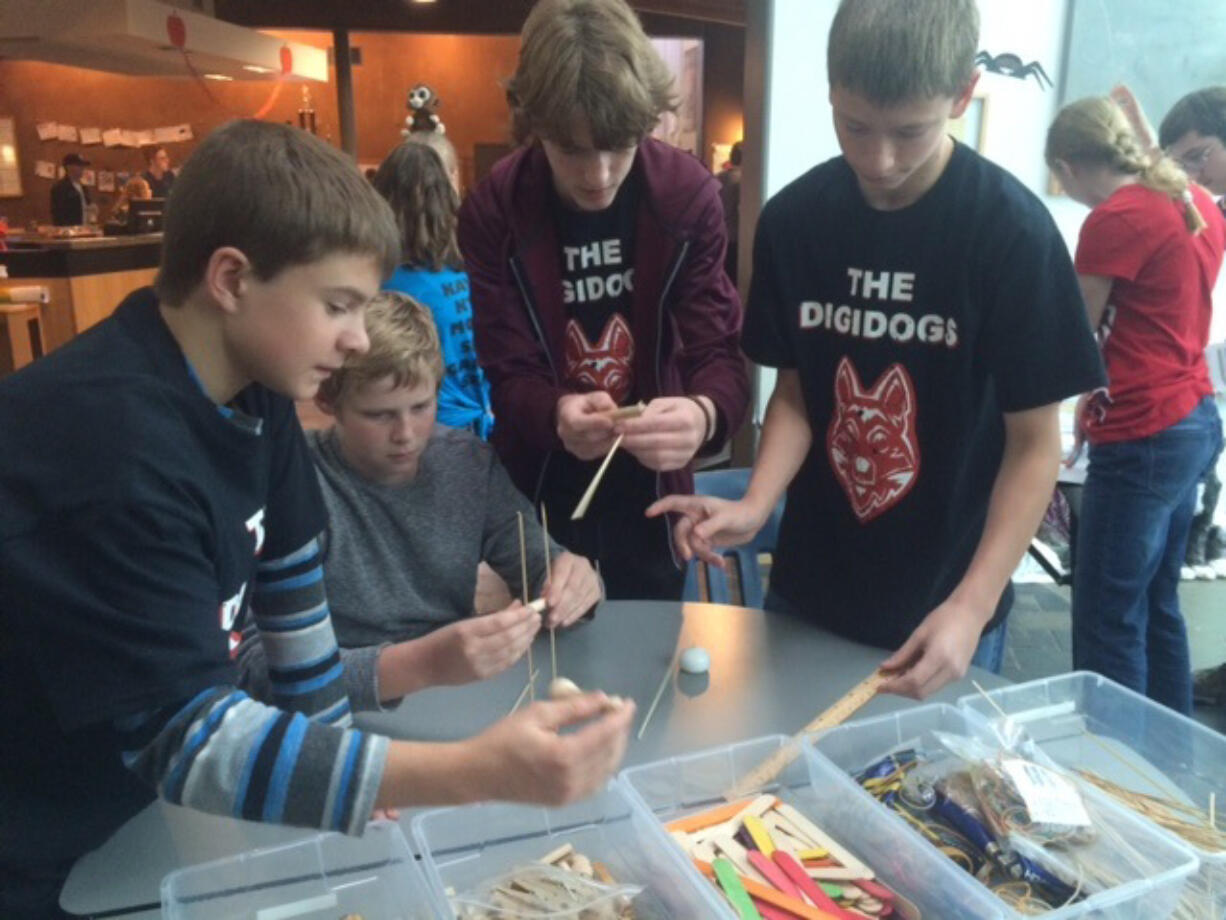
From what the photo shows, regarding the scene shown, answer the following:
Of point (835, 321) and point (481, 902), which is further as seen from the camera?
point (835, 321)

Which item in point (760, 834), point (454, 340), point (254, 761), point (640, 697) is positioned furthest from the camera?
point (454, 340)

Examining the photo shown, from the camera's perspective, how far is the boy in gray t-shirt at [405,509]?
1.56m

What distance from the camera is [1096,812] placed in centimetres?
102

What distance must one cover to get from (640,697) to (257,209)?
794 mm

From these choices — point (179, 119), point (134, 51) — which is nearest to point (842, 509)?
point (134, 51)

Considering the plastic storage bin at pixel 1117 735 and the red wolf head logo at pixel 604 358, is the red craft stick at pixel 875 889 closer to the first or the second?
the plastic storage bin at pixel 1117 735

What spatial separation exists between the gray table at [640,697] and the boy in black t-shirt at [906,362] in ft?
0.38

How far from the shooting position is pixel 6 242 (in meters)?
6.45

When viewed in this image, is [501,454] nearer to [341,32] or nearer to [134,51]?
[134,51]

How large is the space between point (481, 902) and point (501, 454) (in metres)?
0.95

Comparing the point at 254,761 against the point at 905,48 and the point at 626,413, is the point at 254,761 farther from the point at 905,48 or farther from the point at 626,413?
the point at 905,48

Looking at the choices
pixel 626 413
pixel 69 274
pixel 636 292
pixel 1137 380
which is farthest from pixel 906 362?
pixel 69 274

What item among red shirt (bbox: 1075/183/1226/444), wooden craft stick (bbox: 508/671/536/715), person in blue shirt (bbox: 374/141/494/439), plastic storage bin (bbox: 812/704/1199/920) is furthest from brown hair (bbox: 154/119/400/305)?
red shirt (bbox: 1075/183/1226/444)

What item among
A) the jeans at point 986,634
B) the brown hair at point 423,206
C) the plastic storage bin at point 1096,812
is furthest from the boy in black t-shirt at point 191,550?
the brown hair at point 423,206
